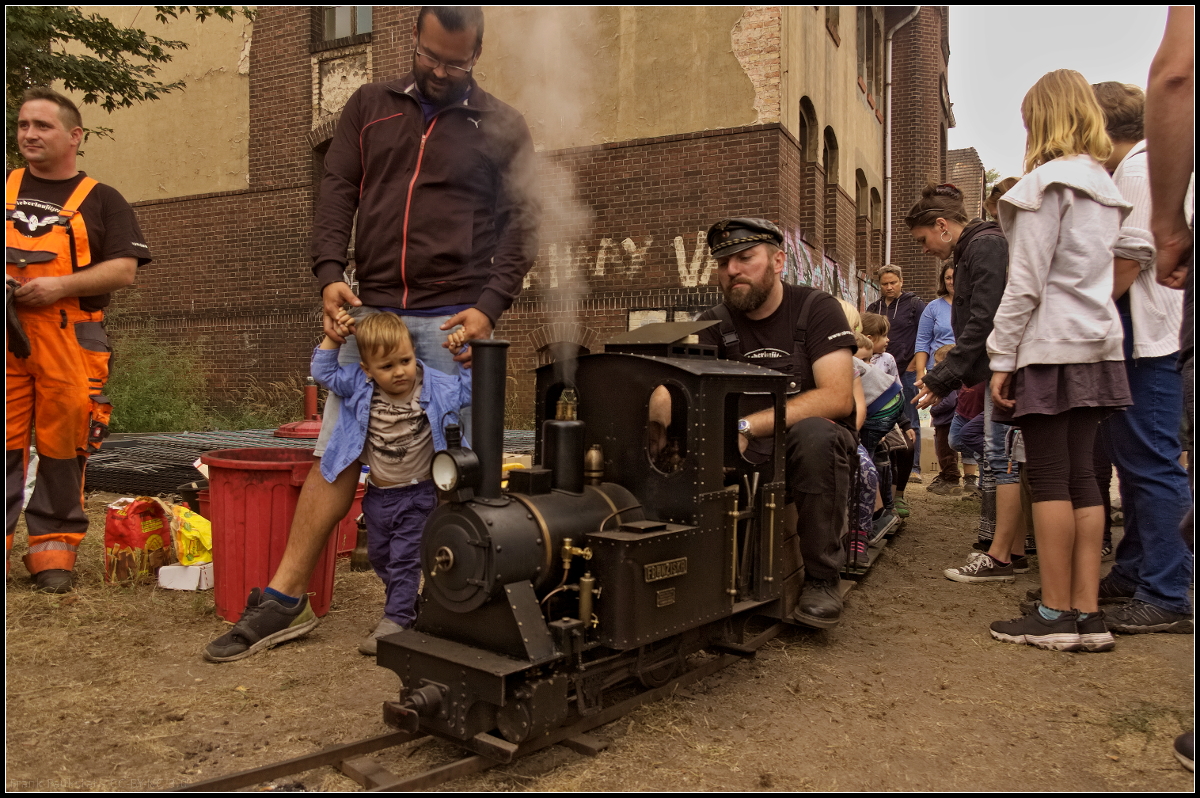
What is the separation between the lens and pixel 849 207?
574 inches

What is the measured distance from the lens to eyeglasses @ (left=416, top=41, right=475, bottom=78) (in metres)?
3.44

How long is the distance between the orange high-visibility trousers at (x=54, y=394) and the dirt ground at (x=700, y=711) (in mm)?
333

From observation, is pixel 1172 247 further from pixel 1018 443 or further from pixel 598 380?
pixel 1018 443

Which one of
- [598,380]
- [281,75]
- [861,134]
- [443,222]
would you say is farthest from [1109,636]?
[861,134]

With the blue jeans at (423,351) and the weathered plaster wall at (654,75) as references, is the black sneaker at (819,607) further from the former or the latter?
the weathered plaster wall at (654,75)

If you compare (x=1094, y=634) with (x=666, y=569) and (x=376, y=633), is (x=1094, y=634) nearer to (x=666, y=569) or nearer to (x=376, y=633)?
(x=666, y=569)

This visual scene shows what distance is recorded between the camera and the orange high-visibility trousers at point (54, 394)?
4.02 m

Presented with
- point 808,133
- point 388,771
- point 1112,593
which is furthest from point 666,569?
point 808,133

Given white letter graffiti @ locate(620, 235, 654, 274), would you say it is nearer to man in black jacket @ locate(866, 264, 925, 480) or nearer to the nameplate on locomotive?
man in black jacket @ locate(866, 264, 925, 480)

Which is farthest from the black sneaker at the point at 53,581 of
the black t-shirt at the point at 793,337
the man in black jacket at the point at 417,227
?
the black t-shirt at the point at 793,337

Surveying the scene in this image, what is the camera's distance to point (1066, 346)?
359cm

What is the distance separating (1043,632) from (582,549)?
224cm

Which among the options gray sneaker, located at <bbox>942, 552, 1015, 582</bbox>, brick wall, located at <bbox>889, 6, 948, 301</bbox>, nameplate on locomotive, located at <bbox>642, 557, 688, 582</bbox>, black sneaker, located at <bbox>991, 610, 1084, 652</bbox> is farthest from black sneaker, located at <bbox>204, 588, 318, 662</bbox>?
brick wall, located at <bbox>889, 6, 948, 301</bbox>

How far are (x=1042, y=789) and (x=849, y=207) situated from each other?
522 inches
